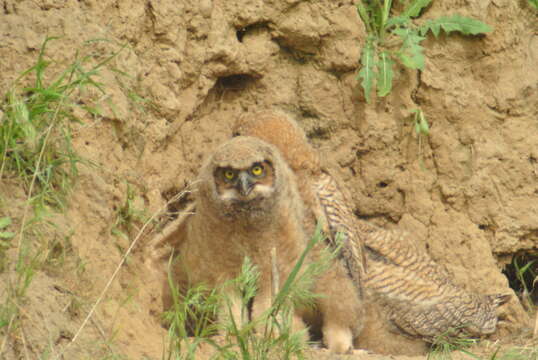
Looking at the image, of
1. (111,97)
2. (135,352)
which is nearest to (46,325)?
(135,352)

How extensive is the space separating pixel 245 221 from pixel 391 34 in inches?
98.6

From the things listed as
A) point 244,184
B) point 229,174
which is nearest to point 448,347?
point 244,184

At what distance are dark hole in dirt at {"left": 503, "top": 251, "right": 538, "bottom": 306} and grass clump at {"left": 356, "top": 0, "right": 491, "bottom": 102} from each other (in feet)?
7.25

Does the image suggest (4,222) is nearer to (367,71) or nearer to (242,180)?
(242,180)

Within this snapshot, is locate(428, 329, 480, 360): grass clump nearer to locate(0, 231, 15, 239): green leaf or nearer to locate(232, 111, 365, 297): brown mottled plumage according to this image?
locate(232, 111, 365, 297): brown mottled plumage

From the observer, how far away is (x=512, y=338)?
19.6ft

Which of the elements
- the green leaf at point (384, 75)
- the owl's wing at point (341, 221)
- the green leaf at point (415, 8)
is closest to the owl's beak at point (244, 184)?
the owl's wing at point (341, 221)

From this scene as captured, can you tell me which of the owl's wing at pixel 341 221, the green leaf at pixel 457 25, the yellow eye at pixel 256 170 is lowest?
the owl's wing at pixel 341 221

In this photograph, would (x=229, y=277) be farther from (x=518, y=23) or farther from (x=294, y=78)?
(x=518, y=23)

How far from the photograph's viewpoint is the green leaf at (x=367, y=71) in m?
6.09

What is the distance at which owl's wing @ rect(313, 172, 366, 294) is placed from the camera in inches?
212

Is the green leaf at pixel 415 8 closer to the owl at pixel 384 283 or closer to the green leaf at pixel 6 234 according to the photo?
the owl at pixel 384 283

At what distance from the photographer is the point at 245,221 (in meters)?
4.81

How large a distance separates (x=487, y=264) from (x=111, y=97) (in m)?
3.78
